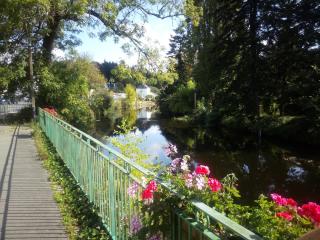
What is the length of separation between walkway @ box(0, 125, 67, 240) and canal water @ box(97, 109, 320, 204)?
328 cm

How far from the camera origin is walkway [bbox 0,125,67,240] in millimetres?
5348

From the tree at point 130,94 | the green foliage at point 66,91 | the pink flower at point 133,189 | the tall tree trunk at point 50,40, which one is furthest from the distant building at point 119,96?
the pink flower at point 133,189

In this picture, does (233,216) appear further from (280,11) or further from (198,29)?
(198,29)

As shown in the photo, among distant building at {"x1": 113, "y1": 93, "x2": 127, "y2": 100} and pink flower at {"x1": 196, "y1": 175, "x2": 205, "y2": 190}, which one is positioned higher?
distant building at {"x1": 113, "y1": 93, "x2": 127, "y2": 100}

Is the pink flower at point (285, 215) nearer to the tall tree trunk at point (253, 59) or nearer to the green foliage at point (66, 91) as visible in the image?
the green foliage at point (66, 91)

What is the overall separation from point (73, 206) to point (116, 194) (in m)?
1.94

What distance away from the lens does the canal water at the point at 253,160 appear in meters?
15.8

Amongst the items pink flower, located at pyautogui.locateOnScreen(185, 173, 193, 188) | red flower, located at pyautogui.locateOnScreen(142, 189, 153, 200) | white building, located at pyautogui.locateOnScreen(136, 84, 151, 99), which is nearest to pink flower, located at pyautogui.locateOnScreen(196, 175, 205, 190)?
pink flower, located at pyautogui.locateOnScreen(185, 173, 193, 188)

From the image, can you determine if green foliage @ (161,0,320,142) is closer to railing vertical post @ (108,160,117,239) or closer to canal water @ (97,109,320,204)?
canal water @ (97,109,320,204)

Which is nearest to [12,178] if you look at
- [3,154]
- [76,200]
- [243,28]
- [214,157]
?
[76,200]

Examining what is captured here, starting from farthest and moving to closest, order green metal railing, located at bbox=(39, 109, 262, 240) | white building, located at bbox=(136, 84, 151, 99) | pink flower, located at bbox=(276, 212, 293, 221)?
white building, located at bbox=(136, 84, 151, 99)
pink flower, located at bbox=(276, 212, 293, 221)
green metal railing, located at bbox=(39, 109, 262, 240)

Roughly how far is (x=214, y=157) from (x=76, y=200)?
16.8 metres

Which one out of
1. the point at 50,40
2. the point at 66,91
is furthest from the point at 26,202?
the point at 50,40

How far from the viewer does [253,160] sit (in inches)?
903
